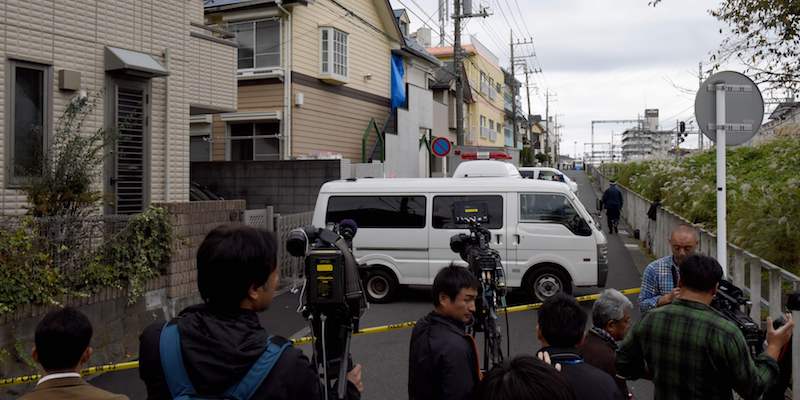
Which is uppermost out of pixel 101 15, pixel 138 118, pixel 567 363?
pixel 101 15

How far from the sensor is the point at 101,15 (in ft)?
29.0

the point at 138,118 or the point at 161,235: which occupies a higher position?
the point at 138,118

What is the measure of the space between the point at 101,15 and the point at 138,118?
1.52 metres

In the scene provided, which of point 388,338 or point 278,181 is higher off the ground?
point 278,181

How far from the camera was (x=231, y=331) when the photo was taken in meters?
2.08

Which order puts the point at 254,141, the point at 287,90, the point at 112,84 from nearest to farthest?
the point at 112,84 → the point at 287,90 → the point at 254,141

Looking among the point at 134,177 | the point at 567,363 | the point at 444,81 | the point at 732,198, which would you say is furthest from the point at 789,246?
the point at 444,81

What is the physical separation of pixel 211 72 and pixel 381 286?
5.14 m

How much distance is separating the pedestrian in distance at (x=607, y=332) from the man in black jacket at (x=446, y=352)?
677 millimetres

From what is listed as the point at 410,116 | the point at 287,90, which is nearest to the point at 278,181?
the point at 287,90

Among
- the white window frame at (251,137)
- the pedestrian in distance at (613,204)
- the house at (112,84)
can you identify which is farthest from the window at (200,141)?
the pedestrian in distance at (613,204)

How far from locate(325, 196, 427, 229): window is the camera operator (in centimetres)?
717

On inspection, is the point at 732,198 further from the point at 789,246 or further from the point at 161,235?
the point at 161,235

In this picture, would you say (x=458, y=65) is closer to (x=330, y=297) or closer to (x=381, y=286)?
(x=381, y=286)
